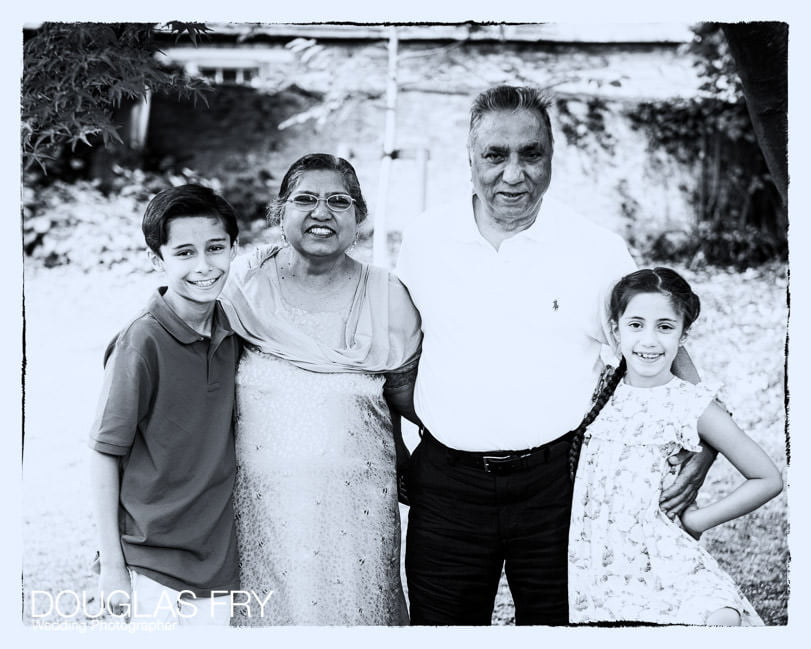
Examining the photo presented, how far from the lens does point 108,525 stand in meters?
2.47

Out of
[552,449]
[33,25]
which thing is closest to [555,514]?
[552,449]

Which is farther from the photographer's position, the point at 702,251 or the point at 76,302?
the point at 702,251

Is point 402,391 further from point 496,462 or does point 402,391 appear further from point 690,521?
point 690,521

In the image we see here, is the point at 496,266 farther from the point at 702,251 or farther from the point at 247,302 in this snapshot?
the point at 702,251

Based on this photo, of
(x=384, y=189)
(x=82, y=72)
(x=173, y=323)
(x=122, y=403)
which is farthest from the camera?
(x=384, y=189)

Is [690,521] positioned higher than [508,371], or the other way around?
[508,371]

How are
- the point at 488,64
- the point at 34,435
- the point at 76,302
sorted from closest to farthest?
the point at 34,435 → the point at 76,302 → the point at 488,64

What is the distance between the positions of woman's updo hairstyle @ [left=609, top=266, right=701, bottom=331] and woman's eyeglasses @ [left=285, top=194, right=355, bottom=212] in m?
0.82

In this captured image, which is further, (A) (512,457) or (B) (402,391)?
(B) (402,391)

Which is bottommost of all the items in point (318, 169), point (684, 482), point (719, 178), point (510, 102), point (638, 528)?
point (638, 528)

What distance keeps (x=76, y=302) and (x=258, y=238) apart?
156 cm

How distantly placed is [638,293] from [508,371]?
0.42 metres

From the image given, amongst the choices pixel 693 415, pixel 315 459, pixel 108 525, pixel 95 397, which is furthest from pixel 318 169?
pixel 95 397

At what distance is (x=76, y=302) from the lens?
686 centimetres
